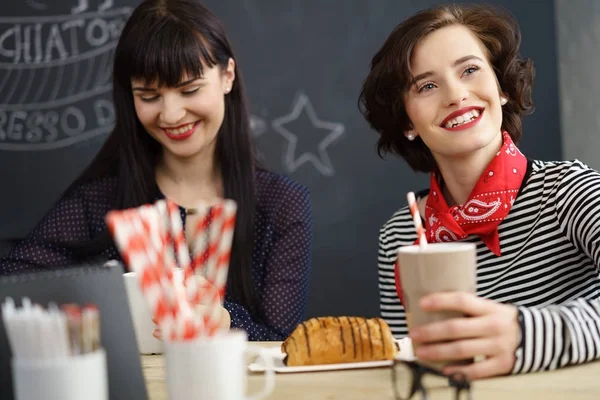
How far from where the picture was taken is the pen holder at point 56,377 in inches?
27.4

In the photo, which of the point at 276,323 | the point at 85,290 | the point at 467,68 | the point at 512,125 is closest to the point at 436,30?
the point at 467,68

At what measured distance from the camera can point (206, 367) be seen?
0.70 meters

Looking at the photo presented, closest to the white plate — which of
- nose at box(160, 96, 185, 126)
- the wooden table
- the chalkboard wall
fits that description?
the wooden table

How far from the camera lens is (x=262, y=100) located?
9.30 ft

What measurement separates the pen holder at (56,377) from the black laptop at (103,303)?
0.11 meters

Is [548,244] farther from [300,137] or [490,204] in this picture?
[300,137]

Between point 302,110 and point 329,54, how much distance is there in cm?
22

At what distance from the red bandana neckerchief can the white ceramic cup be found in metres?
0.64

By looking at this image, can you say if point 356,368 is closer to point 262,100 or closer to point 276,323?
point 276,323

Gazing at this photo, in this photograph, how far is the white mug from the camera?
0.70m

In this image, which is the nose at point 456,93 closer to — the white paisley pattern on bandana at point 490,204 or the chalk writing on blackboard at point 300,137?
the white paisley pattern on bandana at point 490,204

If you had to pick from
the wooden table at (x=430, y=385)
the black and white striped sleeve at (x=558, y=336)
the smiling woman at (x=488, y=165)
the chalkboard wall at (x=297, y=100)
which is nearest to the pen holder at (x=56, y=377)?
the wooden table at (x=430, y=385)

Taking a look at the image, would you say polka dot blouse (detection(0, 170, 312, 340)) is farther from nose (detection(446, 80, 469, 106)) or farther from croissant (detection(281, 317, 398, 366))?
croissant (detection(281, 317, 398, 366))

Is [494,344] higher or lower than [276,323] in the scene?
higher
